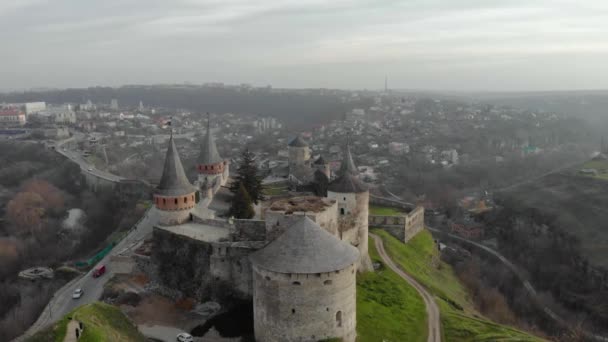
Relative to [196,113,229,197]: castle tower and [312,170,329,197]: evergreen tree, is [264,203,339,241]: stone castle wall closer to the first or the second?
[196,113,229,197]: castle tower

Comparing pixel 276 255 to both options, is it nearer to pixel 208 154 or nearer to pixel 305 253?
pixel 305 253

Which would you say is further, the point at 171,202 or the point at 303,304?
the point at 171,202

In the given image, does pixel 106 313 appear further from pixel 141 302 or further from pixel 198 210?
pixel 198 210

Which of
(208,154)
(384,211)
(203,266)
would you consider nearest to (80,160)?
(208,154)

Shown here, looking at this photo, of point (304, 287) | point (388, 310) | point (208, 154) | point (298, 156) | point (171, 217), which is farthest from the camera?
point (298, 156)

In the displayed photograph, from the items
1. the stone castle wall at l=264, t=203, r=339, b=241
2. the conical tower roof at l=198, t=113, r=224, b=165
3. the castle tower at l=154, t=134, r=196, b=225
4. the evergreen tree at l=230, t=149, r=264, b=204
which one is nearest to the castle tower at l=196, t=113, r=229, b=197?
the conical tower roof at l=198, t=113, r=224, b=165

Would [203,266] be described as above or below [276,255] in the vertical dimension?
below

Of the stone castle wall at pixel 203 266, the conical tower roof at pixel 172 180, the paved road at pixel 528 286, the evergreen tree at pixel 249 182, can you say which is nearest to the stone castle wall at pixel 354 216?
the stone castle wall at pixel 203 266

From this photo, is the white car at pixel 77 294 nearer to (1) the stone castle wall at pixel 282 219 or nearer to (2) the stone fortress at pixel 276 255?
(2) the stone fortress at pixel 276 255
